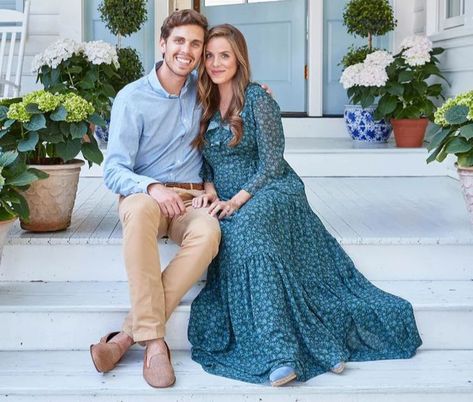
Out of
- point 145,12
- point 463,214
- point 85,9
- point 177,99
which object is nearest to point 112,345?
point 177,99

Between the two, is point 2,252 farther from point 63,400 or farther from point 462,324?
point 462,324

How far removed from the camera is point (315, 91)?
590 cm

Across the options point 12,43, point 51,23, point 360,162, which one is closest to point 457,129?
point 360,162

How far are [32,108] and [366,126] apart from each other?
9.00 ft

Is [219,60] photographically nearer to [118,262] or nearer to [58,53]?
[118,262]

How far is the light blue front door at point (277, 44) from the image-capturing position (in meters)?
6.05

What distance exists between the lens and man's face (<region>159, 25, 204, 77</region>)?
9.19 ft

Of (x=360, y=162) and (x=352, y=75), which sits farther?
(x=352, y=75)

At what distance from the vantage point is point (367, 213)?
3670mm

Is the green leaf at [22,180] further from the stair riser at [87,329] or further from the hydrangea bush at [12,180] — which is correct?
the stair riser at [87,329]

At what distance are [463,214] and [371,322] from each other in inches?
44.3

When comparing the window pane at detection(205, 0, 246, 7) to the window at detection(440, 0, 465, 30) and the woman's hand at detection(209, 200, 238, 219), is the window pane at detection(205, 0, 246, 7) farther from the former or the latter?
the woman's hand at detection(209, 200, 238, 219)

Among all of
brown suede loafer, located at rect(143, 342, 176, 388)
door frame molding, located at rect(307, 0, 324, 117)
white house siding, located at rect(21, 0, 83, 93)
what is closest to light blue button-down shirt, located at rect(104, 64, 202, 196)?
brown suede loafer, located at rect(143, 342, 176, 388)

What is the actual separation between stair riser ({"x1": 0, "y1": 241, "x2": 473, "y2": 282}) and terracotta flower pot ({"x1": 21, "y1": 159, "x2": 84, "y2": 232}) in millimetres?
147
